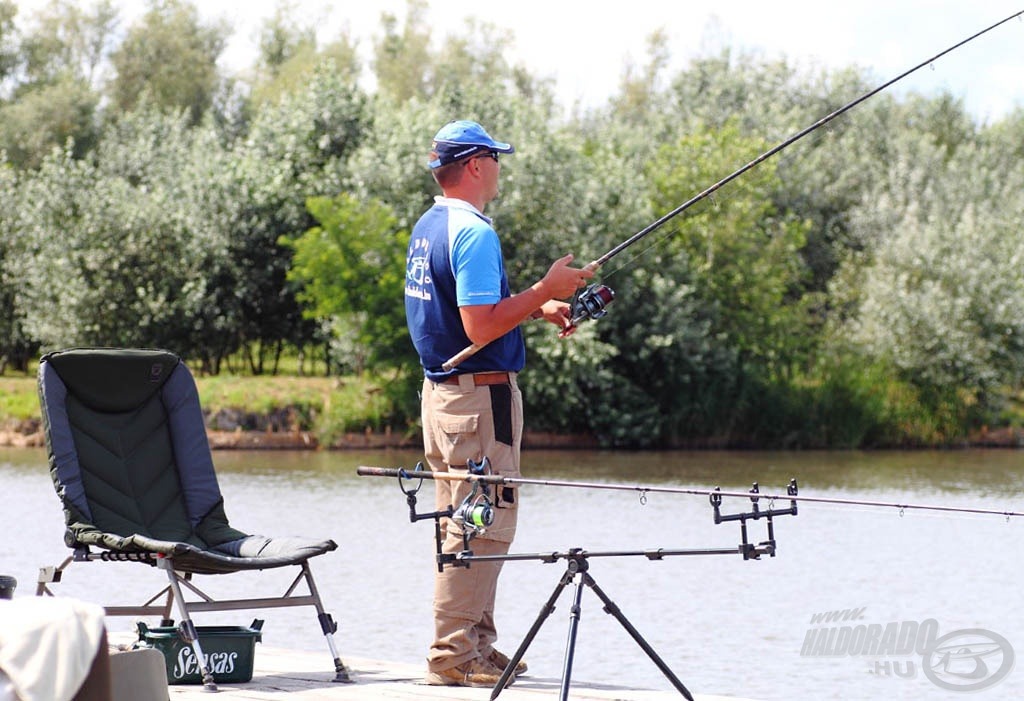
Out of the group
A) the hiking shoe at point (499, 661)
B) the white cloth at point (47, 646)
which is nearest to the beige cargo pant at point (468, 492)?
the hiking shoe at point (499, 661)

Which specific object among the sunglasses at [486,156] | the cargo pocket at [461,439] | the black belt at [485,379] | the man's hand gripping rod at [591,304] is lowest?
the cargo pocket at [461,439]

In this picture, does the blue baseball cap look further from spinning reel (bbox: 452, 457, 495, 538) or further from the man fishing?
spinning reel (bbox: 452, 457, 495, 538)

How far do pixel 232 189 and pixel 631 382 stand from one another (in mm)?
8748

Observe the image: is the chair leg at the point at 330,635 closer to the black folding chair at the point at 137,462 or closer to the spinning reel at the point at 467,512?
the black folding chair at the point at 137,462

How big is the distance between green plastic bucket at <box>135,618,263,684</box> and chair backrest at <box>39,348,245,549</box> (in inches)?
31.3

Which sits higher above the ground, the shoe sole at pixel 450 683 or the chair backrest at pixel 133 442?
the chair backrest at pixel 133 442

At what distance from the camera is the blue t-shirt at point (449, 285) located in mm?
5602

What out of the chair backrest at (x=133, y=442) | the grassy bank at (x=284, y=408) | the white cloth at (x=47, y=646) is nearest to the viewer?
the white cloth at (x=47, y=646)

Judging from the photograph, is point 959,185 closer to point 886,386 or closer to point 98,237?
point 886,386

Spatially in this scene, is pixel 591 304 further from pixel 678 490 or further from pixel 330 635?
pixel 330 635

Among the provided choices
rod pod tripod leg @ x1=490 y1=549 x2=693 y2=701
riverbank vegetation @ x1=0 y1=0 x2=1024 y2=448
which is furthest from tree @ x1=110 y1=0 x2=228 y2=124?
rod pod tripod leg @ x1=490 y1=549 x2=693 y2=701

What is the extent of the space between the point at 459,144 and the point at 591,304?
2.65 feet

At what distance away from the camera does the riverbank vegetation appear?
92.8 ft

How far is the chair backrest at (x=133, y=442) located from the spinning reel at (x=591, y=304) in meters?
1.68
